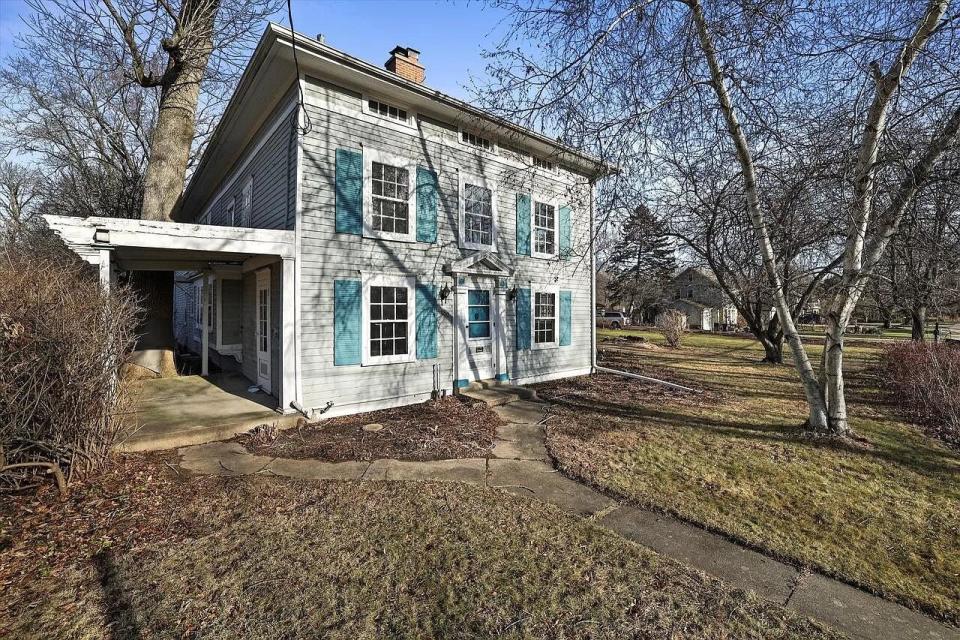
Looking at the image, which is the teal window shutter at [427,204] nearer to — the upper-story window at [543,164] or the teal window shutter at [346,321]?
the teal window shutter at [346,321]

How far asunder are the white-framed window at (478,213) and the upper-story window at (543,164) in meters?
1.66

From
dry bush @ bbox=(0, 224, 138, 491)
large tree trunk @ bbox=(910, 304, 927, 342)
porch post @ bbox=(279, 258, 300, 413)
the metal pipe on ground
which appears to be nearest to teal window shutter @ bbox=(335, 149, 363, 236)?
porch post @ bbox=(279, 258, 300, 413)

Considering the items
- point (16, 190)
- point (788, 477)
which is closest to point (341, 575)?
point (788, 477)

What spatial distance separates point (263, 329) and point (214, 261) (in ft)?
7.03

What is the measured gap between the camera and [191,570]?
2928 millimetres

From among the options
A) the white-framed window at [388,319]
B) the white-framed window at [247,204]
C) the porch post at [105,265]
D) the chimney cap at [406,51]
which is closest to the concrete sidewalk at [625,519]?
the white-framed window at [388,319]

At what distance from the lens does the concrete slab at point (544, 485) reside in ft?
13.5

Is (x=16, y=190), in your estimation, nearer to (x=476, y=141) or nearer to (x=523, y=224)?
(x=476, y=141)

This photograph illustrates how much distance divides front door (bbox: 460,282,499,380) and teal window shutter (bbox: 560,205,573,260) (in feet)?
8.61

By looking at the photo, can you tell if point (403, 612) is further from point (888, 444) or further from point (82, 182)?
point (82, 182)

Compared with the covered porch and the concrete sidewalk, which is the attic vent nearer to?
the covered porch

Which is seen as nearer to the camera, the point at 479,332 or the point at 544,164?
the point at 479,332

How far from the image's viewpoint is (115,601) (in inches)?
103

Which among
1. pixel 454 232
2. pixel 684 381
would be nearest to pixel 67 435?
pixel 454 232
